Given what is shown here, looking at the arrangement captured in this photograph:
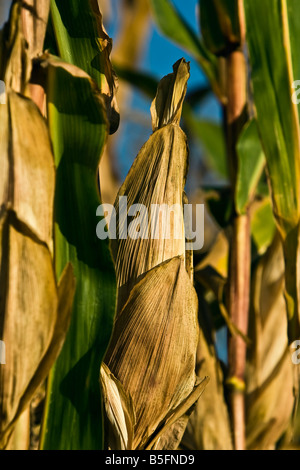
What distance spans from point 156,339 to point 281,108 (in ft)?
0.86

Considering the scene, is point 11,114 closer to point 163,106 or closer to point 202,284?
point 163,106

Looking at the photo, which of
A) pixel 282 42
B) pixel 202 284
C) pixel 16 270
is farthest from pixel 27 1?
pixel 202 284

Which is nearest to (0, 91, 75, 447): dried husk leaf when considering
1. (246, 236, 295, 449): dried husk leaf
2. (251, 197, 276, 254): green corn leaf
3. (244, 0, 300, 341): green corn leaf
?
(244, 0, 300, 341): green corn leaf

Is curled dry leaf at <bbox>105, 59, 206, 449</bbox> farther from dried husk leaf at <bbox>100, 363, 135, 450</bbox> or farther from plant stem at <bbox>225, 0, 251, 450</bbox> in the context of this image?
plant stem at <bbox>225, 0, 251, 450</bbox>

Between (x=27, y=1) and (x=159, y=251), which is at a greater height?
(x=27, y=1)

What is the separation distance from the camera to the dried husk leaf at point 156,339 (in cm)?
35

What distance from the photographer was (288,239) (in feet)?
1.63

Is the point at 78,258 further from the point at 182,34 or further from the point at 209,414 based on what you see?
the point at 182,34

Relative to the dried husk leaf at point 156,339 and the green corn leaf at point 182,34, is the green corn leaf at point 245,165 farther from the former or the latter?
the dried husk leaf at point 156,339

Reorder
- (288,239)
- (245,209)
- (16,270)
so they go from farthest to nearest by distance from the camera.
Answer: (245,209) < (288,239) < (16,270)

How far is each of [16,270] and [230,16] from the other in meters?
0.46

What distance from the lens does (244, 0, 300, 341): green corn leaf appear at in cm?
50

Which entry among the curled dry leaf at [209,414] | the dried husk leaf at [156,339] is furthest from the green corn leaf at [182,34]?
the dried husk leaf at [156,339]

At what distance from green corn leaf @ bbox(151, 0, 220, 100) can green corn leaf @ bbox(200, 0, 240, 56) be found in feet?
0.05
